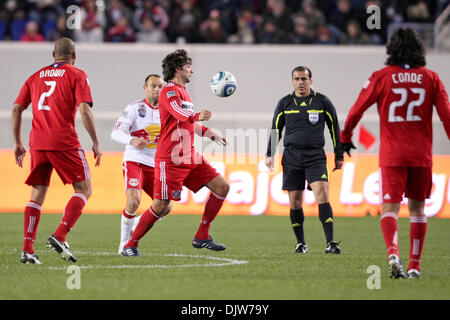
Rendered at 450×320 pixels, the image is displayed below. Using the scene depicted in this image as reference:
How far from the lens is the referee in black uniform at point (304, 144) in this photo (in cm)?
977

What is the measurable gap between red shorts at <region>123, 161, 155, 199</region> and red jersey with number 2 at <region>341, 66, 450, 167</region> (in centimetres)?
334

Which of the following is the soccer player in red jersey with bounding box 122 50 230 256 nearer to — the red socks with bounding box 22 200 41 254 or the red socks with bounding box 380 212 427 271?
the red socks with bounding box 22 200 41 254

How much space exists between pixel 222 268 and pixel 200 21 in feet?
47.3

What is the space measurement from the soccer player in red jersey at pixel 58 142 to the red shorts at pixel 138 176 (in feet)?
4.54

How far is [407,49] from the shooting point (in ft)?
23.1

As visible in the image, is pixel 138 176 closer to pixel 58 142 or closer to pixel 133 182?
pixel 133 182

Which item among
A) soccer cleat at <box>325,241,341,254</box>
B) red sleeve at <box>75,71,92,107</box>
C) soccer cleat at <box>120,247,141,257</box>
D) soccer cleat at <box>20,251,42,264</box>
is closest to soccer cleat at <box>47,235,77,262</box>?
soccer cleat at <box>20,251,42,264</box>

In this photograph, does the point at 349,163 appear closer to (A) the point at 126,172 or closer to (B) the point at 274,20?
(B) the point at 274,20

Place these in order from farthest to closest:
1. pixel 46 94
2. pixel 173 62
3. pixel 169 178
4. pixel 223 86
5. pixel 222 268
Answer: pixel 223 86, pixel 173 62, pixel 169 178, pixel 46 94, pixel 222 268

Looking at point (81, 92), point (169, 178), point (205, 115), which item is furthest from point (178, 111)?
point (81, 92)

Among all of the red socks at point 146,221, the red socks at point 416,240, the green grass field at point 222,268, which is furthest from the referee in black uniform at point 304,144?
the red socks at point 416,240

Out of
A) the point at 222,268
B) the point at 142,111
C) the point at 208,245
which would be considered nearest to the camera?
the point at 222,268

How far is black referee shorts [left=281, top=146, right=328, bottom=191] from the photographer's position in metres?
9.73
